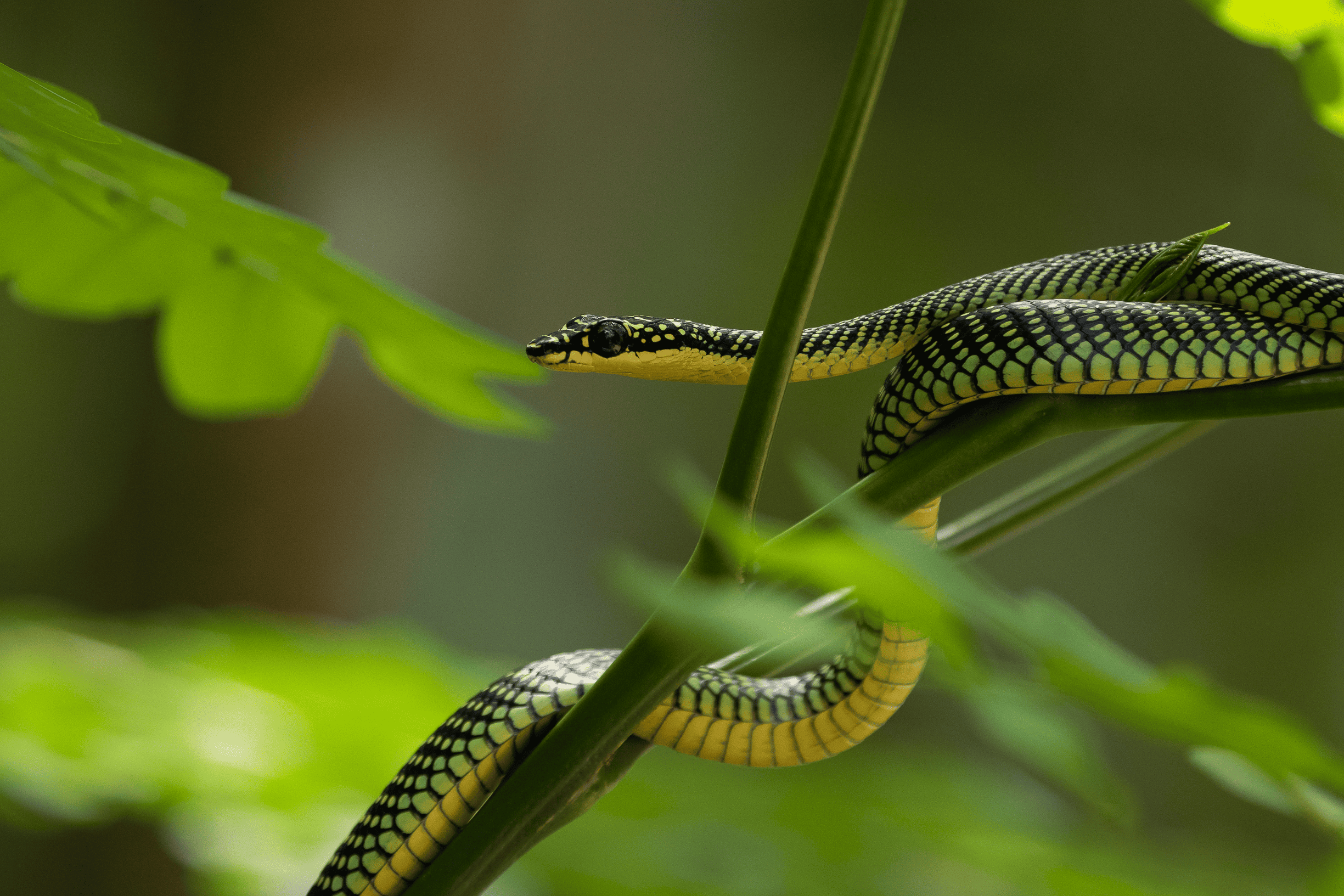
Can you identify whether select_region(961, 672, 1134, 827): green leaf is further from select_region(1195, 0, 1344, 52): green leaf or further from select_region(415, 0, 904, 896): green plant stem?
select_region(1195, 0, 1344, 52): green leaf

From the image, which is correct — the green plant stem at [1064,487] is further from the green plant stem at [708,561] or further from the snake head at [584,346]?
the snake head at [584,346]

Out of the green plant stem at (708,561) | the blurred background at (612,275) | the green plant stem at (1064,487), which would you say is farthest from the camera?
the blurred background at (612,275)

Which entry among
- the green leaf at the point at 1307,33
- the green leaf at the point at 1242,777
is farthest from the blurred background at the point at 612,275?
the green leaf at the point at 1307,33

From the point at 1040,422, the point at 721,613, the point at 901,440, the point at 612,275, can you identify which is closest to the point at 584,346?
the point at 901,440

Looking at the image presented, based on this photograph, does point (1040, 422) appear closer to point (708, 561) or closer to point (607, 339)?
point (708, 561)

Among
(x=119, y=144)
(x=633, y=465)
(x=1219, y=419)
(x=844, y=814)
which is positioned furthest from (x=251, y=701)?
(x=633, y=465)

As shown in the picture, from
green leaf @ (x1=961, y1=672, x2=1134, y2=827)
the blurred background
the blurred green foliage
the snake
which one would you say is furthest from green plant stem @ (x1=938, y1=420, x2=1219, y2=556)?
the blurred background

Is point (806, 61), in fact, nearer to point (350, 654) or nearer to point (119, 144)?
point (350, 654)

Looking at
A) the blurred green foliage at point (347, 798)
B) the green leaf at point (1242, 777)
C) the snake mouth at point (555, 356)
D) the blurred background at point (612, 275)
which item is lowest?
the blurred green foliage at point (347, 798)
